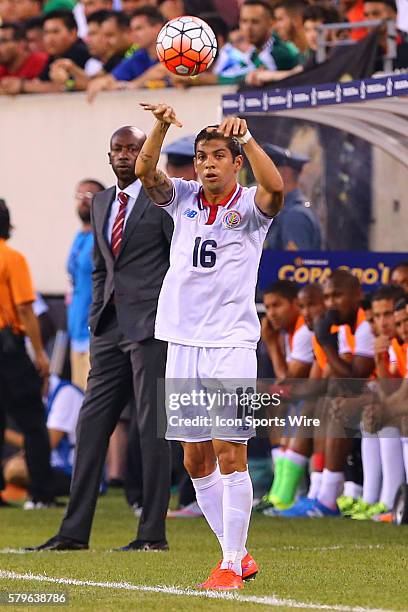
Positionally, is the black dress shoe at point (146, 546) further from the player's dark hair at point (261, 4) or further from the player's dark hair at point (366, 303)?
the player's dark hair at point (261, 4)

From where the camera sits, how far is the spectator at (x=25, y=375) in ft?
40.3

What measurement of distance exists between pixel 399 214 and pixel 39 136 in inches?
213

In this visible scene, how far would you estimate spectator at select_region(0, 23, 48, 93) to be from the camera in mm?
16391

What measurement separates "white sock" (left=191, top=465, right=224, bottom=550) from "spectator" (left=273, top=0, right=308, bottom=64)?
23.2 ft

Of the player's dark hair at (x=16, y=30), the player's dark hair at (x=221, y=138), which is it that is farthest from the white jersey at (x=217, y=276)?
the player's dark hair at (x=16, y=30)

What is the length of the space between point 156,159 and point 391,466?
4298 mm

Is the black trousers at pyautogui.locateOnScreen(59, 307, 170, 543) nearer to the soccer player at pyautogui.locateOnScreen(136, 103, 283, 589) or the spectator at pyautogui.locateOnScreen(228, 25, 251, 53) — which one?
the soccer player at pyautogui.locateOnScreen(136, 103, 283, 589)

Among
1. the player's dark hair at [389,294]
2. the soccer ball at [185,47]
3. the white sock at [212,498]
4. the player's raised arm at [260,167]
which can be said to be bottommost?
the white sock at [212,498]

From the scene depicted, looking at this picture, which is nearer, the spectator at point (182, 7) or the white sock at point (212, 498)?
the white sock at point (212, 498)

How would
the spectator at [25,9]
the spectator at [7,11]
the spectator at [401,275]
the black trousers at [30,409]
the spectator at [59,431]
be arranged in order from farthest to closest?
1. the spectator at [7,11]
2. the spectator at [25,9]
3. the spectator at [59,431]
4. the black trousers at [30,409]
5. the spectator at [401,275]

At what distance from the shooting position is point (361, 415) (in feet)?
35.6

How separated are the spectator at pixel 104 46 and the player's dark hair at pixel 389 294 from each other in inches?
217

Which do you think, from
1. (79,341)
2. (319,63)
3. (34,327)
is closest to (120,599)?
(34,327)

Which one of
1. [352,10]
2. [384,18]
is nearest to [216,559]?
[384,18]
